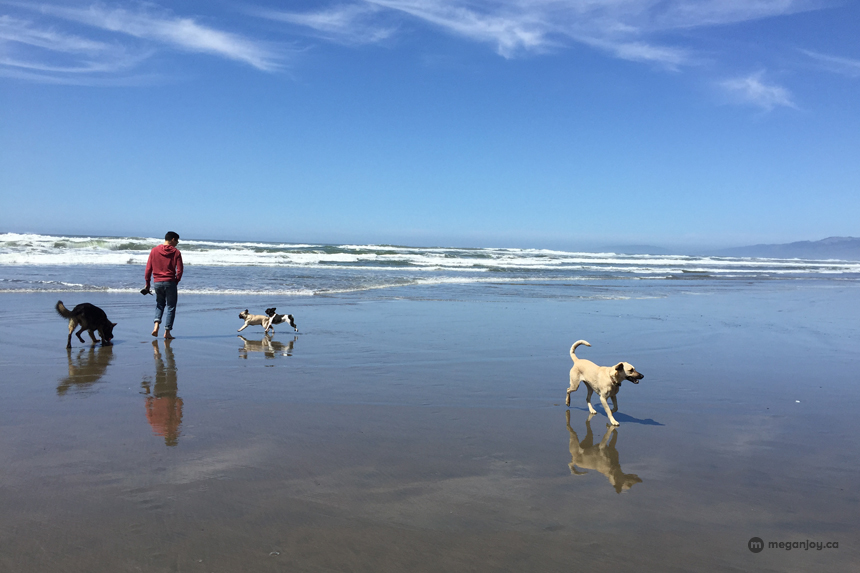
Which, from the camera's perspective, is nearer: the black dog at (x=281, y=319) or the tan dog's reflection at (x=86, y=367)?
the tan dog's reflection at (x=86, y=367)

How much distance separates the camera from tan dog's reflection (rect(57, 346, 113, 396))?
5.87m

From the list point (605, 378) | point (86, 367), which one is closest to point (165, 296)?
point (86, 367)

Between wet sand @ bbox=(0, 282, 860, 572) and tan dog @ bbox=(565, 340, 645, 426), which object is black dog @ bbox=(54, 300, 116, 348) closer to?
wet sand @ bbox=(0, 282, 860, 572)

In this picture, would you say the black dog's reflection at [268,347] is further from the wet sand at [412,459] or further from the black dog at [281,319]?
the black dog at [281,319]

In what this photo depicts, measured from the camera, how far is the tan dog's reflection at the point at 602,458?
3795mm

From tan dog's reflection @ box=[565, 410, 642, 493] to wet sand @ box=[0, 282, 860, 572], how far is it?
0.02 metres

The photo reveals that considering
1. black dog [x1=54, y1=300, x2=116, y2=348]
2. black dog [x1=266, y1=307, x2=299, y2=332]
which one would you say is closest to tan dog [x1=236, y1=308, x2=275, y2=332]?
black dog [x1=266, y1=307, x2=299, y2=332]

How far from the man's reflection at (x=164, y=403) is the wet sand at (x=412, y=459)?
4cm

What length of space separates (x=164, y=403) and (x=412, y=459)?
2640 millimetres

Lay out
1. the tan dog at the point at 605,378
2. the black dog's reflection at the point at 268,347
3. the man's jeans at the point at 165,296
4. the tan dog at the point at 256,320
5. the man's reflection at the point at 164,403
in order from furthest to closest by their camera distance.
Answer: the tan dog at the point at 256,320 < the man's jeans at the point at 165,296 < the black dog's reflection at the point at 268,347 < the tan dog at the point at 605,378 < the man's reflection at the point at 164,403

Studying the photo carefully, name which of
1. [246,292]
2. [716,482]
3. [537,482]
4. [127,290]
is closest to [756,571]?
[716,482]

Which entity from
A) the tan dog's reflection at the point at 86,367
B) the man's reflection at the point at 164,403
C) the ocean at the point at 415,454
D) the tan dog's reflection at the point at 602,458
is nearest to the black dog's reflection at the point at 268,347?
the ocean at the point at 415,454

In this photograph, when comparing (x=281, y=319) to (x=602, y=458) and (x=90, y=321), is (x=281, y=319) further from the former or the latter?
(x=602, y=458)

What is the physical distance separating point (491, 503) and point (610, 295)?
50.4 feet
